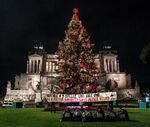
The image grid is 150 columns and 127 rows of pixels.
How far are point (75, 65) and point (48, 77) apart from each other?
7483 centimetres

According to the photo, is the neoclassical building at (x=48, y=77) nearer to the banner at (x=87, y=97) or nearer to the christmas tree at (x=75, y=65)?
the christmas tree at (x=75, y=65)

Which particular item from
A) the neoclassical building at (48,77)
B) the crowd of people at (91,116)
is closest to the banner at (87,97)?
the crowd of people at (91,116)

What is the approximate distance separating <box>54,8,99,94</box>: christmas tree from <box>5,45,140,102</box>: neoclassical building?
55.9m

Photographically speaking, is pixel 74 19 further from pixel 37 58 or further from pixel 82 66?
pixel 37 58

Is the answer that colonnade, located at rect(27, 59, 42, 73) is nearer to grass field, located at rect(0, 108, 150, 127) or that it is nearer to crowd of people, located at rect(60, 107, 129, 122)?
grass field, located at rect(0, 108, 150, 127)

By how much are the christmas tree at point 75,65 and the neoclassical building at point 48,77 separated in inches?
2203

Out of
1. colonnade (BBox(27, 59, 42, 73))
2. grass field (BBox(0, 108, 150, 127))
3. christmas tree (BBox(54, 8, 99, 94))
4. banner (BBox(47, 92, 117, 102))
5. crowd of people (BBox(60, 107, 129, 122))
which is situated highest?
colonnade (BBox(27, 59, 42, 73))

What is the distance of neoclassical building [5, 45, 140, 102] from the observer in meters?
109

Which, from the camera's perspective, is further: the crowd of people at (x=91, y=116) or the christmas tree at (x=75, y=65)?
the christmas tree at (x=75, y=65)

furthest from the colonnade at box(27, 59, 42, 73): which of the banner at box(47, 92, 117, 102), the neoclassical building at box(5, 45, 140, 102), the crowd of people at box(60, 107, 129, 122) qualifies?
the crowd of people at box(60, 107, 129, 122)

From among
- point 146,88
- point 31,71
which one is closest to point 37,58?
point 31,71

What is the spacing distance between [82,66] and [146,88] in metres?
83.3

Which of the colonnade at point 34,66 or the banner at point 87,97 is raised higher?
the colonnade at point 34,66

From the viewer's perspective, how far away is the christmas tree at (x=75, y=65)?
49.3m
